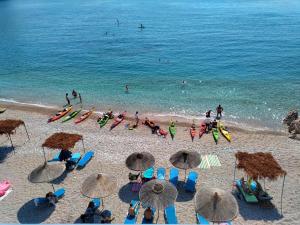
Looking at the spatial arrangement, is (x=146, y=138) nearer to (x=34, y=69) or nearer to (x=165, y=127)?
(x=165, y=127)

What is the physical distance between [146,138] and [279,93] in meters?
20.8

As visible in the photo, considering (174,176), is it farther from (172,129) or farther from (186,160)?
(172,129)

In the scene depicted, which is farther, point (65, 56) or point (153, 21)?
point (153, 21)

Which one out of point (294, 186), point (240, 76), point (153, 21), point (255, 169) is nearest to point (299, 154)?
point (294, 186)

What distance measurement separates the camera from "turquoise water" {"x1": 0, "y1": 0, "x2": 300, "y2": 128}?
40.1 m

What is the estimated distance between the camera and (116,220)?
19.4 metres

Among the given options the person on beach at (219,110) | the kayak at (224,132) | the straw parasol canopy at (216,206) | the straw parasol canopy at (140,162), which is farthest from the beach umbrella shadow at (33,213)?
the person on beach at (219,110)

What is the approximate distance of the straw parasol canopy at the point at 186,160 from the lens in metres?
21.8

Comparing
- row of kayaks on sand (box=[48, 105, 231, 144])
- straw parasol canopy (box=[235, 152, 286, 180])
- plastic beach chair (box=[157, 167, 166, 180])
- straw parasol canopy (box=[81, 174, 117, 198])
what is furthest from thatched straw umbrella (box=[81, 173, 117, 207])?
row of kayaks on sand (box=[48, 105, 231, 144])

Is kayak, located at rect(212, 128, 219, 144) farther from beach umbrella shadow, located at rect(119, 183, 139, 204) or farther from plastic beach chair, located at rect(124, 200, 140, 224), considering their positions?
plastic beach chair, located at rect(124, 200, 140, 224)

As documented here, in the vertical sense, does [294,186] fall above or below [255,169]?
below

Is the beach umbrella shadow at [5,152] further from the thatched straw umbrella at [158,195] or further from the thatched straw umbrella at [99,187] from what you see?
the thatched straw umbrella at [158,195]

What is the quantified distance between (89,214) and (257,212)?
9970 millimetres

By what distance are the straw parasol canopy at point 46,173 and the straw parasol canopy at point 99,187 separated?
258 centimetres
